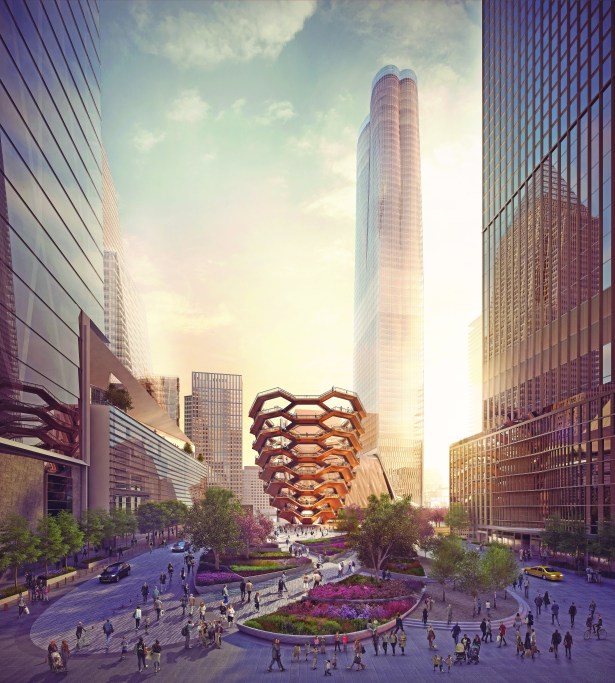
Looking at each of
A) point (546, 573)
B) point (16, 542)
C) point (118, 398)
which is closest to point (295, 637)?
point (16, 542)

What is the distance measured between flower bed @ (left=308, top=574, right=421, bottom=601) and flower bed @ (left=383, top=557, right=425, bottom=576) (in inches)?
161

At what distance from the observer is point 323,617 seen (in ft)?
93.2

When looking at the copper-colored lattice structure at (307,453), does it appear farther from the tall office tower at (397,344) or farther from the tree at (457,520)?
the tall office tower at (397,344)

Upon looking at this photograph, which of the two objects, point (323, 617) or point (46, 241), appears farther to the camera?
point (46, 241)

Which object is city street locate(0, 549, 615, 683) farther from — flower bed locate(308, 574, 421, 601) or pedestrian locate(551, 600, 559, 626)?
flower bed locate(308, 574, 421, 601)

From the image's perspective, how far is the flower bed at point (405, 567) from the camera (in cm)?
4191

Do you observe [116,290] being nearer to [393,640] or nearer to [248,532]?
[248,532]

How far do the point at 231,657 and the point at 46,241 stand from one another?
30.7m

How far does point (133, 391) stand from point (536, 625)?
72444 mm

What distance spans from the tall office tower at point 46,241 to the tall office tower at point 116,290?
181 feet

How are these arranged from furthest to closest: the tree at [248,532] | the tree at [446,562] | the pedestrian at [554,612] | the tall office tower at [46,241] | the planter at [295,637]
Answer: the tree at [248,532] → the tall office tower at [46,241] → the tree at [446,562] → the pedestrian at [554,612] → the planter at [295,637]

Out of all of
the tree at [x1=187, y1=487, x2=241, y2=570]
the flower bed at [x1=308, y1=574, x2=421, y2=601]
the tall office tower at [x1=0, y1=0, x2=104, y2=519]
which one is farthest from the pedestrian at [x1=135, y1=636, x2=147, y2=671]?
the tree at [x1=187, y1=487, x2=241, y2=570]

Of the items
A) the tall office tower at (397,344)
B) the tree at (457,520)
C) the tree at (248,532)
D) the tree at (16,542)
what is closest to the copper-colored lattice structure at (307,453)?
the tree at (457,520)

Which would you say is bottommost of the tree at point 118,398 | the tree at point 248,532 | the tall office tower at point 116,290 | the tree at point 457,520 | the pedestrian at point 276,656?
the tree at point 457,520
